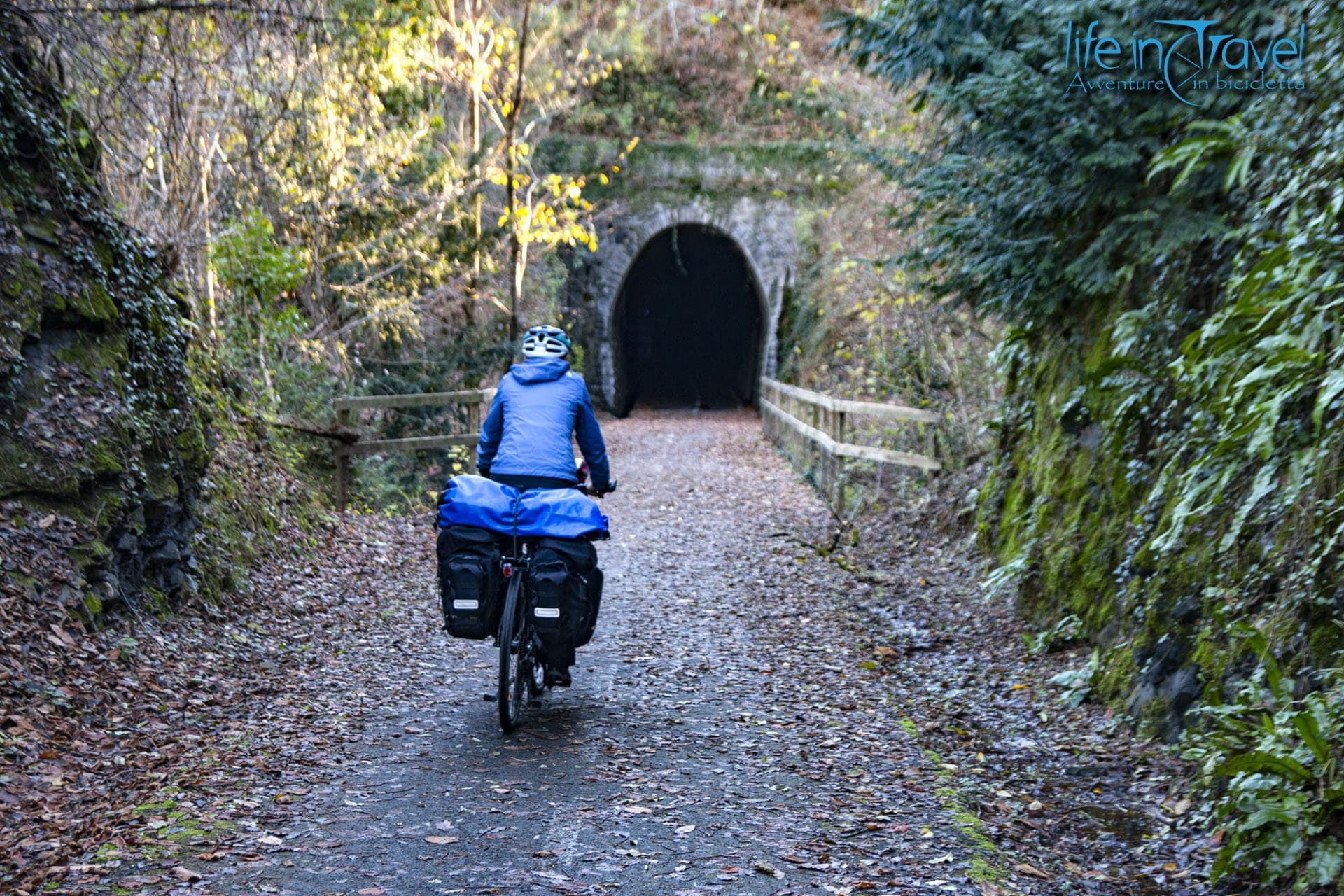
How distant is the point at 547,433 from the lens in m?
5.98

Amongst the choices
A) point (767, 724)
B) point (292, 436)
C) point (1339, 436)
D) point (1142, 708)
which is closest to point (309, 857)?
point (767, 724)

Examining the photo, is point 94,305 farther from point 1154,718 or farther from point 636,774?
point 1154,718

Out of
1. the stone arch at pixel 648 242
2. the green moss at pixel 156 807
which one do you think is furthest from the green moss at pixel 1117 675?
the stone arch at pixel 648 242

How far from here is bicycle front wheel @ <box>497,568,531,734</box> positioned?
539 centimetres

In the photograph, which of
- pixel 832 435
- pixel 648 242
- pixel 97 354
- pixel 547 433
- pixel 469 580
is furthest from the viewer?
pixel 648 242

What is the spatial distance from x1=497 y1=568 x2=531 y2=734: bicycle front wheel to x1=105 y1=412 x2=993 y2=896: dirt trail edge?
0.46 ft

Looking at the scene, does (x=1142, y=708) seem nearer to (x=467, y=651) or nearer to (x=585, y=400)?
(x=585, y=400)

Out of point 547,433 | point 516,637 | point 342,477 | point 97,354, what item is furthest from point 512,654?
point 342,477

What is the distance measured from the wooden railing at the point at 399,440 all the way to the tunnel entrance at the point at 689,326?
12.8 m

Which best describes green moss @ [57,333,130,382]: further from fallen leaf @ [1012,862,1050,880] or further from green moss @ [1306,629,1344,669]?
green moss @ [1306,629,1344,669]

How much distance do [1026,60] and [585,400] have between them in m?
3.25

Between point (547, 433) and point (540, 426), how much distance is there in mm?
Answer: 56

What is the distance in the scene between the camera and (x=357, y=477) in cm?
1162

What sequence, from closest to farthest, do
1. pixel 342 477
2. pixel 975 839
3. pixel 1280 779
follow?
pixel 1280 779
pixel 975 839
pixel 342 477
